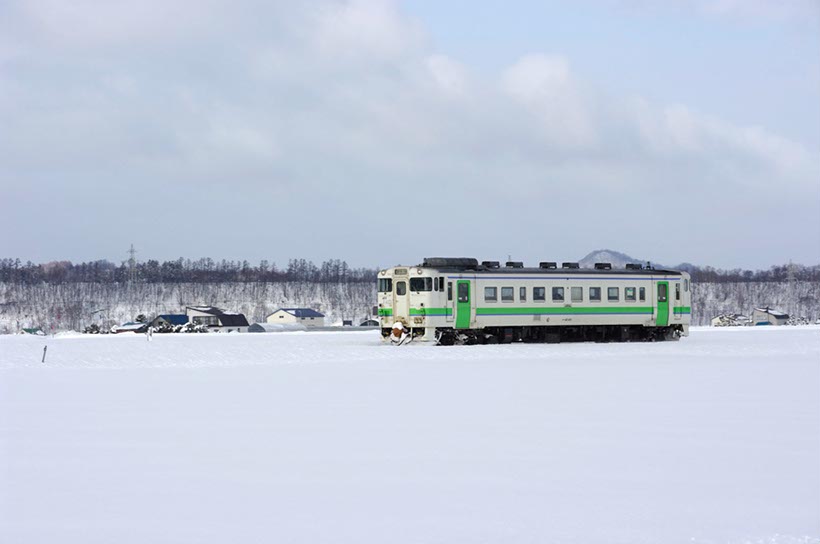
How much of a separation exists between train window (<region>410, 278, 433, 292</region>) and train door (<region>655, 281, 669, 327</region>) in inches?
477

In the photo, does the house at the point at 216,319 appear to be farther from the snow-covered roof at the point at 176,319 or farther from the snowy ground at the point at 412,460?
the snowy ground at the point at 412,460

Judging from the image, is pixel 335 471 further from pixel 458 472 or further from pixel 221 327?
pixel 221 327

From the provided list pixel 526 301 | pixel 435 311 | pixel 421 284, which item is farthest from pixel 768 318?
pixel 421 284

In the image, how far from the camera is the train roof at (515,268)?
42.7 m

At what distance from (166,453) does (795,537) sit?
748 centimetres

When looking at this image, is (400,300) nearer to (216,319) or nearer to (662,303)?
(662,303)

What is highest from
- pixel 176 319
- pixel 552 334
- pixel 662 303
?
pixel 662 303

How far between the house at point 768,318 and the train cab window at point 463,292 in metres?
102

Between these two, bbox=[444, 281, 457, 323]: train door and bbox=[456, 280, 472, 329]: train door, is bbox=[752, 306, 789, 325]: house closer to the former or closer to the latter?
bbox=[456, 280, 472, 329]: train door

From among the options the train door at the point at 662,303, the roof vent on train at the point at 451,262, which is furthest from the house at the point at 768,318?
the roof vent on train at the point at 451,262

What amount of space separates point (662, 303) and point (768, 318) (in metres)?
102

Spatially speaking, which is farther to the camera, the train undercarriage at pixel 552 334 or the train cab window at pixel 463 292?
the train undercarriage at pixel 552 334

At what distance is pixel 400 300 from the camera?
43.0 m

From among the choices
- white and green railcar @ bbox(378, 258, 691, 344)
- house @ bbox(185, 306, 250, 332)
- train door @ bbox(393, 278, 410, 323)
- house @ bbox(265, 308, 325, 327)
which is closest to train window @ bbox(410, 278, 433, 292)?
white and green railcar @ bbox(378, 258, 691, 344)
